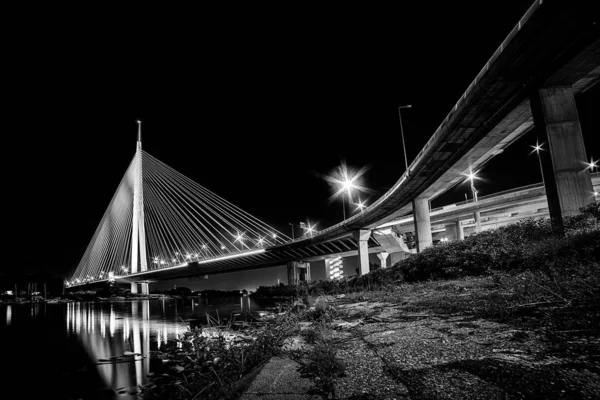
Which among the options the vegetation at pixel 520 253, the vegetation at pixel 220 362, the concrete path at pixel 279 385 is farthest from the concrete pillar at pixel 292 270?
the concrete path at pixel 279 385

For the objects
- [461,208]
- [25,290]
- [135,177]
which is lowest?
[25,290]

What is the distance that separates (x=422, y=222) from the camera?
33375 mm

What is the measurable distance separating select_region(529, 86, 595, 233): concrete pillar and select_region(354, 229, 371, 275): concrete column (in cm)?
3196

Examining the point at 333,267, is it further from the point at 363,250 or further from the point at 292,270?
the point at 363,250

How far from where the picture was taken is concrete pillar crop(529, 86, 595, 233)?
540 inches

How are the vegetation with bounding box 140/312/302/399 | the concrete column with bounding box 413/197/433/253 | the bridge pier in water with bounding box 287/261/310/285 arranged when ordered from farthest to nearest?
the bridge pier in water with bounding box 287/261/310/285 → the concrete column with bounding box 413/197/433/253 → the vegetation with bounding box 140/312/302/399

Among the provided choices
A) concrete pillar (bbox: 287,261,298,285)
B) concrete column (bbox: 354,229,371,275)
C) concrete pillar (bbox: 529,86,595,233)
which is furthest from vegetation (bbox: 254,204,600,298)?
concrete pillar (bbox: 287,261,298,285)

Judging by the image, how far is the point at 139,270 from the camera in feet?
201

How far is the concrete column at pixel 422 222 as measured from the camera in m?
32.7

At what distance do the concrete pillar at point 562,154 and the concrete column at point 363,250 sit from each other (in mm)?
31962

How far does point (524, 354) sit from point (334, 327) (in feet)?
13.5

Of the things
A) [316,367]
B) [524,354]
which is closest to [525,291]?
[524,354]

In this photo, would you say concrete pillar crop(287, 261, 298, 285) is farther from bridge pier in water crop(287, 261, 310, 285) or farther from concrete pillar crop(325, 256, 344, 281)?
concrete pillar crop(325, 256, 344, 281)

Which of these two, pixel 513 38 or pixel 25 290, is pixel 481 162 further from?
pixel 25 290
